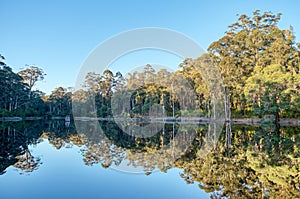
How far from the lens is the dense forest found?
15852 millimetres

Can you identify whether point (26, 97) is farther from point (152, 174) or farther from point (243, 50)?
point (152, 174)

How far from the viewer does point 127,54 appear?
1108cm

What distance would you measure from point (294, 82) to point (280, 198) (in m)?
13.8

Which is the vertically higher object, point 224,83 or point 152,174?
point 224,83

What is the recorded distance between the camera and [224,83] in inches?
808

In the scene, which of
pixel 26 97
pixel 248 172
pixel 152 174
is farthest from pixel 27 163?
pixel 26 97

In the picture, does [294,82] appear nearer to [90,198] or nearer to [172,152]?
[172,152]

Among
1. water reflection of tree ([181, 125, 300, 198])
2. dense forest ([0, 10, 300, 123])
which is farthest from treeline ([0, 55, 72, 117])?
water reflection of tree ([181, 125, 300, 198])

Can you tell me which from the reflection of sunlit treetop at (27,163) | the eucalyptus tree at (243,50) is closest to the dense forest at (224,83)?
the eucalyptus tree at (243,50)

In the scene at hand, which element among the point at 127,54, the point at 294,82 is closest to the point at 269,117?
the point at 294,82

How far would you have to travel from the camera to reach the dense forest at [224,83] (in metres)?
15.9

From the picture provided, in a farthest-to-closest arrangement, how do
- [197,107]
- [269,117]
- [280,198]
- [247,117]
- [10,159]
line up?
[197,107]
[247,117]
[269,117]
[10,159]
[280,198]

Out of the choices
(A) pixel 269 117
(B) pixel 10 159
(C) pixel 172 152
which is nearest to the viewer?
(B) pixel 10 159

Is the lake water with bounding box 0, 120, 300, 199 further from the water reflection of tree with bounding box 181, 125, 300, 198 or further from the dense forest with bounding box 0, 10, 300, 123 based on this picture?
the dense forest with bounding box 0, 10, 300, 123
